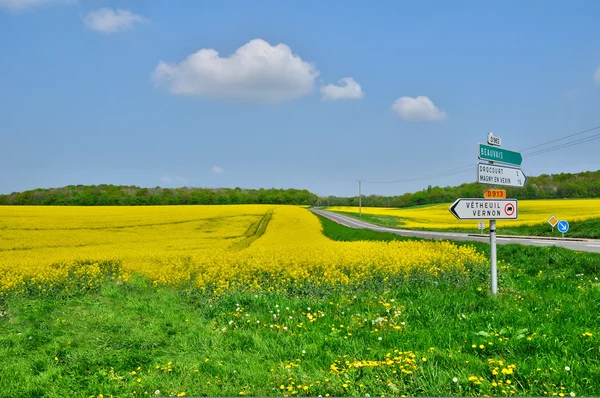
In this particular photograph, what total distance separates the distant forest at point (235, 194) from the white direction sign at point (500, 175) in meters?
60.9

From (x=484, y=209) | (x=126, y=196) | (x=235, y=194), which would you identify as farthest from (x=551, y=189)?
(x=484, y=209)

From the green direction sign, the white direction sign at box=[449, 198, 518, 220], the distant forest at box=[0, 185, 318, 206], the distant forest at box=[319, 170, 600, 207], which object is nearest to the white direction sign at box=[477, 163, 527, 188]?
the green direction sign

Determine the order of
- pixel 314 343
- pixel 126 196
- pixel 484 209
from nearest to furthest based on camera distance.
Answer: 1. pixel 314 343
2. pixel 484 209
3. pixel 126 196

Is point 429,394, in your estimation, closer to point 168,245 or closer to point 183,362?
point 183,362

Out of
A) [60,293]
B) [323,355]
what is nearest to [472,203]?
[323,355]

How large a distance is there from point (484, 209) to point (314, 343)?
4.64 m

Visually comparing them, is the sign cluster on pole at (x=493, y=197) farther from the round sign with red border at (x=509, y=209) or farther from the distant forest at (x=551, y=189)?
the distant forest at (x=551, y=189)

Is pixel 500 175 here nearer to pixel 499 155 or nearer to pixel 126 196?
pixel 499 155

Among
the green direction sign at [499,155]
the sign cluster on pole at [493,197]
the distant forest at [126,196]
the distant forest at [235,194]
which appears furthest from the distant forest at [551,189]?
the sign cluster on pole at [493,197]

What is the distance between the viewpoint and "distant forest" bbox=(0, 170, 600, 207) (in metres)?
58.2

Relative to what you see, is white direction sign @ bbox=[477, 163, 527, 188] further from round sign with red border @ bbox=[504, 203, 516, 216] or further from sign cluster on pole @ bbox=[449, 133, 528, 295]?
round sign with red border @ bbox=[504, 203, 516, 216]

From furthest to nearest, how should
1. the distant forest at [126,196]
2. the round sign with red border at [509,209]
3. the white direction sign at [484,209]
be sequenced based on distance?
1. the distant forest at [126,196]
2. the round sign with red border at [509,209]
3. the white direction sign at [484,209]

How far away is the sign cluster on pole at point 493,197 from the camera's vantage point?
7.64m

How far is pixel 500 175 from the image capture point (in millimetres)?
8188
